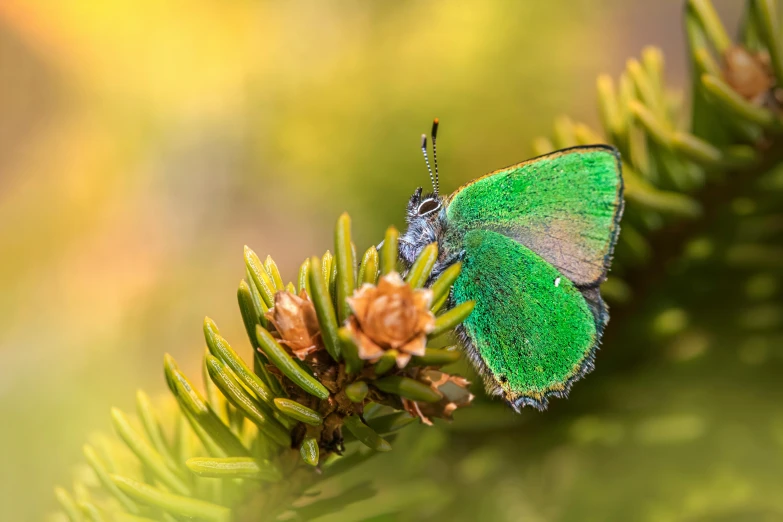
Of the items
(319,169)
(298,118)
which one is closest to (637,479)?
(319,169)

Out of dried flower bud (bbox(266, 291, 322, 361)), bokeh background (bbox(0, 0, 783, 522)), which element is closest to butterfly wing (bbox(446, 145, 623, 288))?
bokeh background (bbox(0, 0, 783, 522))

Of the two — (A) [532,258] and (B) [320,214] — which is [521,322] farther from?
(B) [320,214]

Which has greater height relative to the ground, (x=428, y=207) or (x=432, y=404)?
(x=428, y=207)

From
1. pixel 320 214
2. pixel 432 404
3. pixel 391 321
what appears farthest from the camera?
pixel 320 214

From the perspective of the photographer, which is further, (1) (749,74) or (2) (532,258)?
(2) (532,258)

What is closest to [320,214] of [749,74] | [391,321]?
[749,74]

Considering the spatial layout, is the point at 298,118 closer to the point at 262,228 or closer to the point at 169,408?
the point at 262,228
